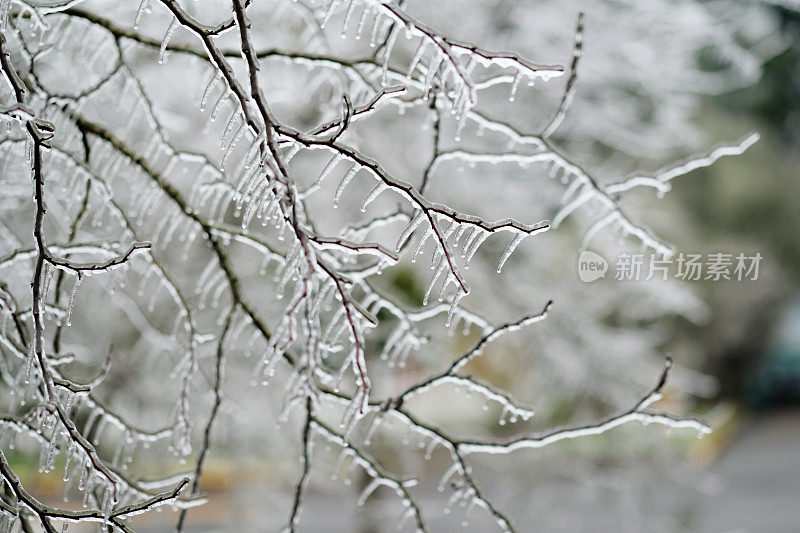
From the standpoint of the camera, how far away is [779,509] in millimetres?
8719

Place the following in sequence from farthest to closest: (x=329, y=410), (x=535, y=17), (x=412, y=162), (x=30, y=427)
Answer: (x=329, y=410), (x=412, y=162), (x=535, y=17), (x=30, y=427)

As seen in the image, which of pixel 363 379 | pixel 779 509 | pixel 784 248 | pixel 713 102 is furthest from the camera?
pixel 784 248

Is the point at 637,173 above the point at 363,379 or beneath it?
above

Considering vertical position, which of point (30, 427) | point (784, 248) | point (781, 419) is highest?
point (784, 248)

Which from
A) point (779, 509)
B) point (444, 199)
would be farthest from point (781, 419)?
point (444, 199)

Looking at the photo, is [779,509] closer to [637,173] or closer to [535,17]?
[535,17]

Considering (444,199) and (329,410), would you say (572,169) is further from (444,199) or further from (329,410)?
(329,410)

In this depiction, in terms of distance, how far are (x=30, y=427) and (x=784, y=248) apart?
1277cm

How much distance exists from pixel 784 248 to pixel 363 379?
12.7 metres

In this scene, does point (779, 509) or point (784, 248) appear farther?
point (784, 248)

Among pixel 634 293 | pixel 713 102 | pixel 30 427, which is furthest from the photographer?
pixel 713 102

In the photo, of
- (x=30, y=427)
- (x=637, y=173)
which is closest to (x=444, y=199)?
(x=637, y=173)

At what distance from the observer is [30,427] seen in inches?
61.7

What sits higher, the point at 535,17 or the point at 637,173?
the point at 535,17
